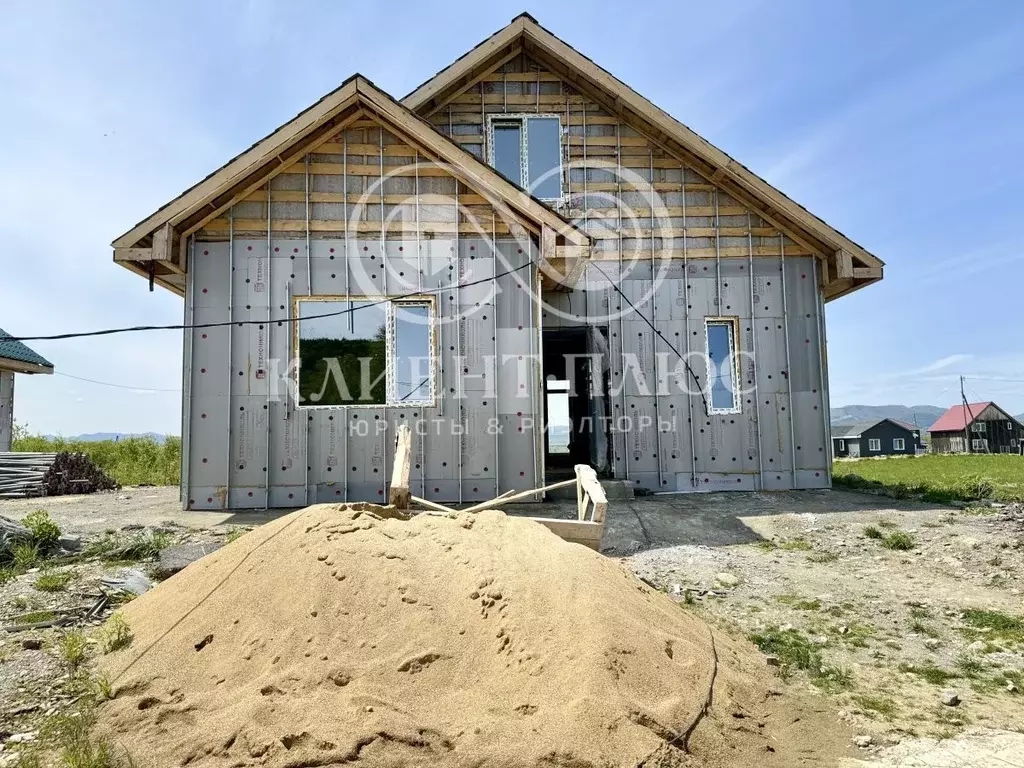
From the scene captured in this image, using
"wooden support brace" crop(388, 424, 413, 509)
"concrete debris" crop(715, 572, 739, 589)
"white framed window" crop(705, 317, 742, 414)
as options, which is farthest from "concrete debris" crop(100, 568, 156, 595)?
"white framed window" crop(705, 317, 742, 414)

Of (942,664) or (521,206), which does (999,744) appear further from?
(521,206)

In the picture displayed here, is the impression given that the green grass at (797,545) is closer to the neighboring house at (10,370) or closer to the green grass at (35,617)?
the green grass at (35,617)

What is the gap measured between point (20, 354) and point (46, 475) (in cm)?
677

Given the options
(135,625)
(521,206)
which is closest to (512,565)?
(135,625)

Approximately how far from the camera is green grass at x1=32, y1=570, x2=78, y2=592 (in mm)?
5387

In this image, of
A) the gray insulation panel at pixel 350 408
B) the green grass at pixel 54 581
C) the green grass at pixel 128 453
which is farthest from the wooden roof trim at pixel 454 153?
the green grass at pixel 128 453

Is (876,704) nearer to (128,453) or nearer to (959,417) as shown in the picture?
(128,453)

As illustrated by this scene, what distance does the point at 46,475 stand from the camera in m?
13.8

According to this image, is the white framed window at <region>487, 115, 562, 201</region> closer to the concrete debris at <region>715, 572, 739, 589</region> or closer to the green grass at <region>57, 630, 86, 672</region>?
the concrete debris at <region>715, 572, 739, 589</region>

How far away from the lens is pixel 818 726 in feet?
11.0

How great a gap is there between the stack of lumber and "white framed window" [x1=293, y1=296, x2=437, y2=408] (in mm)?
8361

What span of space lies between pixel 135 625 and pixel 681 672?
362 cm

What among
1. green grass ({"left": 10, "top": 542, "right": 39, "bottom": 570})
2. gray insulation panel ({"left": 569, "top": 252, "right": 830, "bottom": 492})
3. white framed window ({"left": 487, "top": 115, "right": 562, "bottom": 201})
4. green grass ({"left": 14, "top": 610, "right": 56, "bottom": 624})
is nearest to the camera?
green grass ({"left": 14, "top": 610, "right": 56, "bottom": 624})

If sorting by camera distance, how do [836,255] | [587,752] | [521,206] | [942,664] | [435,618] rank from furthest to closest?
[836,255], [521,206], [942,664], [435,618], [587,752]
